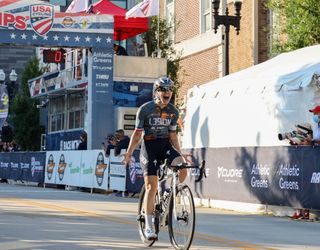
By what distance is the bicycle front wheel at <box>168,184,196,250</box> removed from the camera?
9.94m

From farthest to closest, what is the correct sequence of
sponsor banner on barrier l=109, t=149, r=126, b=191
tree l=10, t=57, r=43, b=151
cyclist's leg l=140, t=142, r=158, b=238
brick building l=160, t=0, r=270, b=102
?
tree l=10, t=57, r=43, b=151
brick building l=160, t=0, r=270, b=102
sponsor banner on barrier l=109, t=149, r=126, b=191
cyclist's leg l=140, t=142, r=158, b=238

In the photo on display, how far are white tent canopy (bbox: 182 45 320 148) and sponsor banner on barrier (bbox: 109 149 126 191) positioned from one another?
1827mm

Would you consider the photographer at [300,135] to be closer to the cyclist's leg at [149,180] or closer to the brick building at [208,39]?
the cyclist's leg at [149,180]

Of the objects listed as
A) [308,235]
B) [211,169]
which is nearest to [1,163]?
[211,169]

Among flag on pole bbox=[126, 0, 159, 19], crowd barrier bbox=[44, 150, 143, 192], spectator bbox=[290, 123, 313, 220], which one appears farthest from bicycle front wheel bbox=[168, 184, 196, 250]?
flag on pole bbox=[126, 0, 159, 19]

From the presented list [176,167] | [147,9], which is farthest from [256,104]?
[147,9]

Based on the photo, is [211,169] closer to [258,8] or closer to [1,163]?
[258,8]

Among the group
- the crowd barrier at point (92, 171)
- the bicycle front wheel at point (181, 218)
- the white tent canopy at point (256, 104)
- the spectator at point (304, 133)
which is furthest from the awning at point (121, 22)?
the bicycle front wheel at point (181, 218)

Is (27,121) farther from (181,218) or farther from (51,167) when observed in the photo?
(181,218)

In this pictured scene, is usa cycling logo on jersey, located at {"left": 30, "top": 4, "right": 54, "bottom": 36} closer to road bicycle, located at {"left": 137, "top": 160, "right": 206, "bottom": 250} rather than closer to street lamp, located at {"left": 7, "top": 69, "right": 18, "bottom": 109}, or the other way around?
street lamp, located at {"left": 7, "top": 69, "right": 18, "bottom": 109}

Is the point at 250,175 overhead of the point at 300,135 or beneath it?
beneath

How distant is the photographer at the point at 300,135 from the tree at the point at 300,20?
273 inches

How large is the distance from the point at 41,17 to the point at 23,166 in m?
5.83

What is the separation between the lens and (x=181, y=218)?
10.1m
